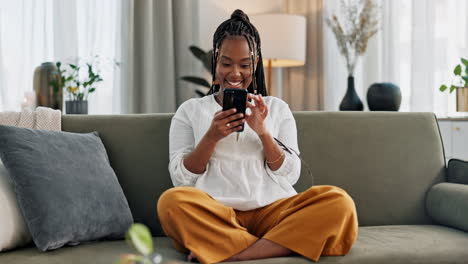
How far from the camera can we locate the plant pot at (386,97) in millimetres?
3104

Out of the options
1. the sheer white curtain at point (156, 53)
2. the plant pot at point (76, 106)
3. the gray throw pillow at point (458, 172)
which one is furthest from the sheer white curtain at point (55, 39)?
the gray throw pillow at point (458, 172)

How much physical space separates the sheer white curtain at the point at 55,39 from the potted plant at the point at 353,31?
1498 mm

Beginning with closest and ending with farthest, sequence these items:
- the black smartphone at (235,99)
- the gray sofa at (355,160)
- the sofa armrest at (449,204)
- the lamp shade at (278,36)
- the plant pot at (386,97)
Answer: the black smartphone at (235,99), the sofa armrest at (449,204), the gray sofa at (355,160), the plant pot at (386,97), the lamp shade at (278,36)

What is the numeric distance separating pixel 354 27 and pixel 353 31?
0.09 ft

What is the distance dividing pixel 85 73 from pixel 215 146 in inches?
76.6

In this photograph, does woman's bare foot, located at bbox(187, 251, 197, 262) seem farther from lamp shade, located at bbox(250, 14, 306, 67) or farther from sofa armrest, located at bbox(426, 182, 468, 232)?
lamp shade, located at bbox(250, 14, 306, 67)

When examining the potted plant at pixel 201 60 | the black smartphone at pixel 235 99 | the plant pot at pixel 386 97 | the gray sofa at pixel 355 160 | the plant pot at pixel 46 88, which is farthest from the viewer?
the potted plant at pixel 201 60

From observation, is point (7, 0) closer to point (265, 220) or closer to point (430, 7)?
point (265, 220)

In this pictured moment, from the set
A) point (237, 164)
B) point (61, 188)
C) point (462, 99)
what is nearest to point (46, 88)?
point (61, 188)

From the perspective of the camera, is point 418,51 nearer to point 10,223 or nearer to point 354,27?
point 354,27

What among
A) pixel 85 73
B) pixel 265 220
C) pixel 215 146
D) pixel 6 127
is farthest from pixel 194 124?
pixel 85 73

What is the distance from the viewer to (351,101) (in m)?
3.54

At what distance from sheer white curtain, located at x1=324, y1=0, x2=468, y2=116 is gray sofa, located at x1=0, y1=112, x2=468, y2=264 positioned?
161 centimetres

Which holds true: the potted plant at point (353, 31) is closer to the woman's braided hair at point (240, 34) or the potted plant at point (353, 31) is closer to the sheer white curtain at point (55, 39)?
the sheer white curtain at point (55, 39)
